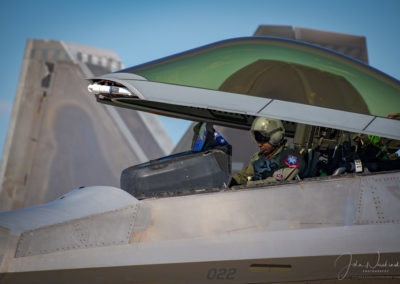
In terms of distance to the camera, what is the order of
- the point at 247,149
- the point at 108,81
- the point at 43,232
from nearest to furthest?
the point at 43,232
the point at 108,81
the point at 247,149

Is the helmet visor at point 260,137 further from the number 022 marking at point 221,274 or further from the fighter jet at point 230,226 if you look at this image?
the number 022 marking at point 221,274

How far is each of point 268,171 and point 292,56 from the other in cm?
114

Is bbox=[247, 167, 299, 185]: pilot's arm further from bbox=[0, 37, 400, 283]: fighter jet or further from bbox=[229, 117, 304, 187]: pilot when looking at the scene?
bbox=[0, 37, 400, 283]: fighter jet

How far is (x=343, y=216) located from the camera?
3.87 m

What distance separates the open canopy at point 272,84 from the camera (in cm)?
429

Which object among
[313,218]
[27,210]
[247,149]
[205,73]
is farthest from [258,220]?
[247,149]

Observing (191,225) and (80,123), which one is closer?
(191,225)

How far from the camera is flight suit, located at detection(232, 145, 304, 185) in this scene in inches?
173

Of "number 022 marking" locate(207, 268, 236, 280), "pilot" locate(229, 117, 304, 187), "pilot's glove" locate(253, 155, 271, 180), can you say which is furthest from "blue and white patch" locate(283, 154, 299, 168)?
"number 022 marking" locate(207, 268, 236, 280)

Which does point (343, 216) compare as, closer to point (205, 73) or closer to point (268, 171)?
point (268, 171)

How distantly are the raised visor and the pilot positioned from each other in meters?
0.35

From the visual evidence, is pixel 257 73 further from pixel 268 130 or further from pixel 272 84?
pixel 268 130

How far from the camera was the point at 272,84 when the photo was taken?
182 inches

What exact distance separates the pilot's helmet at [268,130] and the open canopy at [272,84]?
0.98ft
